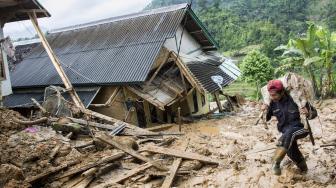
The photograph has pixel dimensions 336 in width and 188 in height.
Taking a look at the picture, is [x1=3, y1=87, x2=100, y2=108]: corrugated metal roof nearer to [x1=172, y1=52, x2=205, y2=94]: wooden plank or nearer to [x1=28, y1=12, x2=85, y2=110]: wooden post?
[x1=28, y1=12, x2=85, y2=110]: wooden post

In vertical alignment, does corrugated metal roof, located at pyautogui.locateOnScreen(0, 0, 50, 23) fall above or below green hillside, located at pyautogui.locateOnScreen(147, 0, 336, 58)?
below

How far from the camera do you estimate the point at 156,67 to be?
1501 cm

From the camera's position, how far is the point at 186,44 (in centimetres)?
1808

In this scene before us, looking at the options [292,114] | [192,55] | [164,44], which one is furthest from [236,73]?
[292,114]

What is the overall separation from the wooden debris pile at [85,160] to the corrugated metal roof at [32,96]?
4.65 meters

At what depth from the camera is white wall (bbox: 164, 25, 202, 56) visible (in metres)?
16.3

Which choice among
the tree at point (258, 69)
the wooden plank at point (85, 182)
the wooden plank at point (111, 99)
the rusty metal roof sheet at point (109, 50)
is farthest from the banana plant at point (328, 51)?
the tree at point (258, 69)

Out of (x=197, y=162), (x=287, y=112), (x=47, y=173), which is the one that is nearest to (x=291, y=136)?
(x=287, y=112)

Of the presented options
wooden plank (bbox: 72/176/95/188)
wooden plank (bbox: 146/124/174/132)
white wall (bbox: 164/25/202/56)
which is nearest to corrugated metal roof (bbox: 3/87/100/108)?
wooden plank (bbox: 146/124/174/132)

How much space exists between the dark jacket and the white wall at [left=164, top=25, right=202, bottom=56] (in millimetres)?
10419

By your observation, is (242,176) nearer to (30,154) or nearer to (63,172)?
(63,172)

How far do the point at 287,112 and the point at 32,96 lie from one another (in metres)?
13.1

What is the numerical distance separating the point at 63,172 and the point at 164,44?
32.0 feet

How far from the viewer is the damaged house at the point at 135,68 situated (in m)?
14.0
